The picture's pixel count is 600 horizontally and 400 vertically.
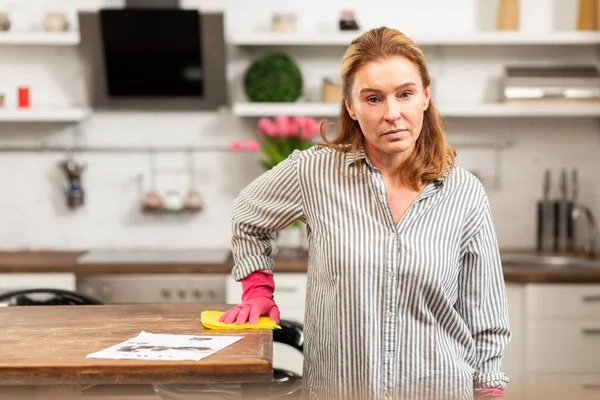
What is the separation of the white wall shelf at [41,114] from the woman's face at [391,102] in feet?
8.54

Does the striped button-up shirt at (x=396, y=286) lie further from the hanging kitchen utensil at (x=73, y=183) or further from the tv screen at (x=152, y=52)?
the hanging kitchen utensil at (x=73, y=183)

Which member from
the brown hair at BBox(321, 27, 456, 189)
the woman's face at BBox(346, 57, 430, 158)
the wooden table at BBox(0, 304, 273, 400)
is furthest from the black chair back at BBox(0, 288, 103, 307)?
the woman's face at BBox(346, 57, 430, 158)

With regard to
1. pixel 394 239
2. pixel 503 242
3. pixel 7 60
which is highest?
pixel 7 60

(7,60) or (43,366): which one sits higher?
(7,60)

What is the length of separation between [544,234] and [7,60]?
9.05 feet

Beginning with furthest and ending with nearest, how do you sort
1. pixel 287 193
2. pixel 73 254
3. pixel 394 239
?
pixel 73 254
pixel 287 193
pixel 394 239

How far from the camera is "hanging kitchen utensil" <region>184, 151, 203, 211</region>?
4.63 m

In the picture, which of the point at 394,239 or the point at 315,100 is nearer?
the point at 394,239

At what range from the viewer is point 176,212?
475cm

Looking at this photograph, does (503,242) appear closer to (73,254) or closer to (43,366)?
(73,254)

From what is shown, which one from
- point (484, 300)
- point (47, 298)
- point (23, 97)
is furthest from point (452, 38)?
point (484, 300)

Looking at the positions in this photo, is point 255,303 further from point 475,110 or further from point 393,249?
point 475,110

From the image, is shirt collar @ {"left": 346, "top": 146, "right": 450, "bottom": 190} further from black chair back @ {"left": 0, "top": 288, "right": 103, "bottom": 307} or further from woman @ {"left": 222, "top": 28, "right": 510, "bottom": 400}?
black chair back @ {"left": 0, "top": 288, "right": 103, "bottom": 307}

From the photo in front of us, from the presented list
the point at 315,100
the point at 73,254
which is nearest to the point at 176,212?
the point at 73,254
